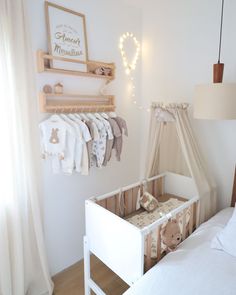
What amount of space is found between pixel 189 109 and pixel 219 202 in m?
1.08

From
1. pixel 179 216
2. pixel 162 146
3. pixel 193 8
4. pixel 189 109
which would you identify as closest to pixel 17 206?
pixel 179 216

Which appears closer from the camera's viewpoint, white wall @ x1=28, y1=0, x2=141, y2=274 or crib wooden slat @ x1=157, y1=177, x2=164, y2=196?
white wall @ x1=28, y1=0, x2=141, y2=274

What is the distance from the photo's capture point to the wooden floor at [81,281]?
6.95ft

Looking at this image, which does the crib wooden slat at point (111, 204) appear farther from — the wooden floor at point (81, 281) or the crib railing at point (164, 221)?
the wooden floor at point (81, 281)

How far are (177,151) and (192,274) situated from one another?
1443 mm

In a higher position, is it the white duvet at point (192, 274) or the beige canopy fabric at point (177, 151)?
the beige canopy fabric at point (177, 151)

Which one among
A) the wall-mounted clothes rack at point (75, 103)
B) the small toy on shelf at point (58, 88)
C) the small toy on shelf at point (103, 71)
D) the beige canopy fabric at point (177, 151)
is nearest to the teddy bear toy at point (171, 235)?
the beige canopy fabric at point (177, 151)

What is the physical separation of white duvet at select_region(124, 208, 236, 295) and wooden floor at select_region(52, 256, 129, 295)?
953mm

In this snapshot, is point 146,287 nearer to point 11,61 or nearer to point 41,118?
point 41,118

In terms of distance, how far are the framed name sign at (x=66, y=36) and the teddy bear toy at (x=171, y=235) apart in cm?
166

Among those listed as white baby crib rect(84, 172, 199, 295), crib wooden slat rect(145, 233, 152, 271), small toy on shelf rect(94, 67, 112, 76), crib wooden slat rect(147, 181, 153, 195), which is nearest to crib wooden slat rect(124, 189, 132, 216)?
white baby crib rect(84, 172, 199, 295)

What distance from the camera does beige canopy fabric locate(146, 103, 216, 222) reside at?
6.81 feet

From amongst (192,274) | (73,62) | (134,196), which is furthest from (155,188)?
(73,62)

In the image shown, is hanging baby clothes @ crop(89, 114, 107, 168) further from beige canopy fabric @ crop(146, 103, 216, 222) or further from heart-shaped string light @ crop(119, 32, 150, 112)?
heart-shaped string light @ crop(119, 32, 150, 112)
